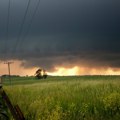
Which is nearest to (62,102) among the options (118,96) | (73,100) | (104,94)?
(73,100)

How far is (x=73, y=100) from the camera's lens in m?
20.8

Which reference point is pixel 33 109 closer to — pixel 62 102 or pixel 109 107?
pixel 62 102

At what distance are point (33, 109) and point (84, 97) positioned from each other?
3.15m

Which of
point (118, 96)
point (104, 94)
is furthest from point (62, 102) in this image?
point (118, 96)

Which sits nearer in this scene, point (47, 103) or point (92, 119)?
point (92, 119)

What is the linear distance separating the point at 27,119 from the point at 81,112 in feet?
9.19

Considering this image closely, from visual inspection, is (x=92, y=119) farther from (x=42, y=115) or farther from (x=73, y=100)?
(x=73, y=100)

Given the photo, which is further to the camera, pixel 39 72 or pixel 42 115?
pixel 39 72

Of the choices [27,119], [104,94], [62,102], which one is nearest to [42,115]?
[27,119]

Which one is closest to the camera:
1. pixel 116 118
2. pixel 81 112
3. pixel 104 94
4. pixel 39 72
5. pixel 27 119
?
pixel 116 118

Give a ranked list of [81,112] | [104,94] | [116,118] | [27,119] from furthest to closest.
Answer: [104,94], [27,119], [81,112], [116,118]

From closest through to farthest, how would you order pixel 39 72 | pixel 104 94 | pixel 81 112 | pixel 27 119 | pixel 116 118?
pixel 116 118
pixel 81 112
pixel 27 119
pixel 104 94
pixel 39 72

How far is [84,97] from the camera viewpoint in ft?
70.0

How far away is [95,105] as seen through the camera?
1909 centimetres
